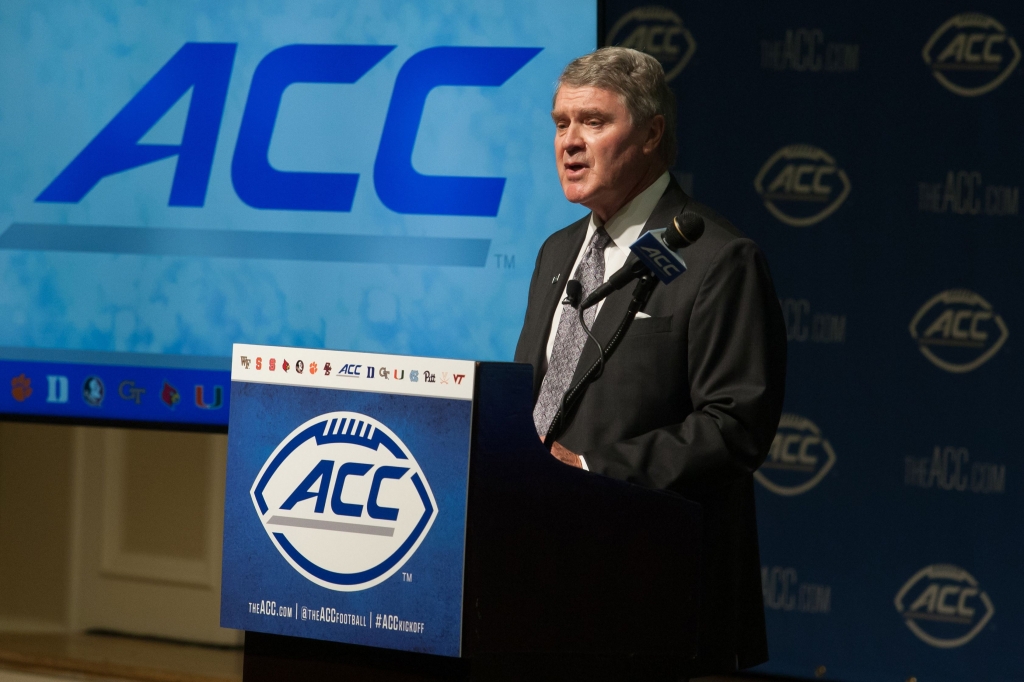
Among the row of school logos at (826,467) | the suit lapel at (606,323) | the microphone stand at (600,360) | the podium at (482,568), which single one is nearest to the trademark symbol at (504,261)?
the row of school logos at (826,467)

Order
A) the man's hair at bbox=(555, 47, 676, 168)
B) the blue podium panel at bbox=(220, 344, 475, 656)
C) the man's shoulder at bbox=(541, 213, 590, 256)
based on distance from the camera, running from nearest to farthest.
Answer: the blue podium panel at bbox=(220, 344, 475, 656), the man's hair at bbox=(555, 47, 676, 168), the man's shoulder at bbox=(541, 213, 590, 256)

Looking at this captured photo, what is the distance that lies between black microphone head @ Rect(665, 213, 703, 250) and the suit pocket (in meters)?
0.24

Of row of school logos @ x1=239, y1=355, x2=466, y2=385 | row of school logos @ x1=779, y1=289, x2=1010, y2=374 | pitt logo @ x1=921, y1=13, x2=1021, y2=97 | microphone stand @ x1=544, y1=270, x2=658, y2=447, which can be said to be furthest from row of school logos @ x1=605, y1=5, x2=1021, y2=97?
row of school logos @ x1=239, y1=355, x2=466, y2=385

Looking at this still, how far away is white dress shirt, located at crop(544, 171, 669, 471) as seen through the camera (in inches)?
72.8

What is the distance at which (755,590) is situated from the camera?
69.0 inches

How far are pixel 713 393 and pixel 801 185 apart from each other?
1873mm

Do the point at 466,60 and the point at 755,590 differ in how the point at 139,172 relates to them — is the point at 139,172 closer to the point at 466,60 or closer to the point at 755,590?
the point at 466,60

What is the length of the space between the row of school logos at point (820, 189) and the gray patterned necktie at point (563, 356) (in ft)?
5.36

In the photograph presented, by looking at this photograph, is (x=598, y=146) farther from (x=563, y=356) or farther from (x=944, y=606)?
(x=944, y=606)

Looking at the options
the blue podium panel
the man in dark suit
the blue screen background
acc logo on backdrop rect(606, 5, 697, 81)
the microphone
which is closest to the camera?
the blue podium panel

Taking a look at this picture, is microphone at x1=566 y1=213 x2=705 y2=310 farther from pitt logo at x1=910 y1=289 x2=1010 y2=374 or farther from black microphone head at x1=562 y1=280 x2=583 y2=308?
pitt logo at x1=910 y1=289 x2=1010 y2=374

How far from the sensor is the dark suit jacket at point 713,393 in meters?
1.58

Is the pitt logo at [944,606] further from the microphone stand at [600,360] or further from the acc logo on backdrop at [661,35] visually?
the microphone stand at [600,360]

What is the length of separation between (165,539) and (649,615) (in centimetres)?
290
